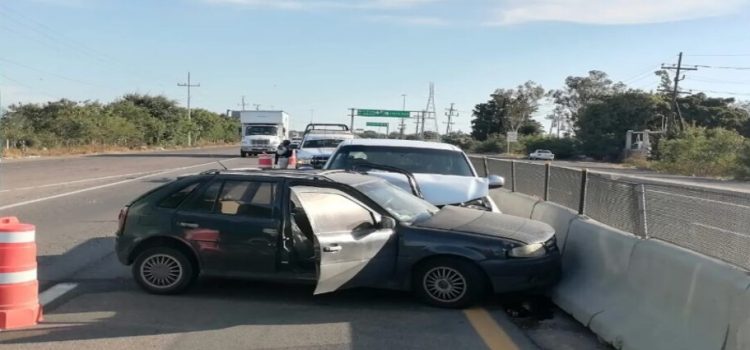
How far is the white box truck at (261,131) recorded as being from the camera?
1841 inches

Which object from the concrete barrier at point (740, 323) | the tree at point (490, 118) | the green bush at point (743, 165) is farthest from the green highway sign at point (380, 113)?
the concrete barrier at point (740, 323)

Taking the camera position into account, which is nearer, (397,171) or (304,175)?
(304,175)

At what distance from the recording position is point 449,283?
21.9 ft

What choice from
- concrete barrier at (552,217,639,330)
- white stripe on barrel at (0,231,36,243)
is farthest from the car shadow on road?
concrete barrier at (552,217,639,330)

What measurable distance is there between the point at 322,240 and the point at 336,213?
488mm

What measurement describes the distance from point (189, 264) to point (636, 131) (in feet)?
275

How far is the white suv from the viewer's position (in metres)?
9.82

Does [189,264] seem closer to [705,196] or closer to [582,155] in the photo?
[705,196]

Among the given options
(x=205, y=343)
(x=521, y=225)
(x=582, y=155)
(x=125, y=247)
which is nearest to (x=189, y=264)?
(x=125, y=247)

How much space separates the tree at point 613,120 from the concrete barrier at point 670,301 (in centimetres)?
8070

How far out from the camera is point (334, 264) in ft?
20.7

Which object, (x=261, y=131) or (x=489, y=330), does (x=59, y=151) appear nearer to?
(x=261, y=131)

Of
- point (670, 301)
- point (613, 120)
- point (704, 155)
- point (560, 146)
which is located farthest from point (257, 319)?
point (560, 146)

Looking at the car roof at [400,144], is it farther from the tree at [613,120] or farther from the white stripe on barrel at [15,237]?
the tree at [613,120]
